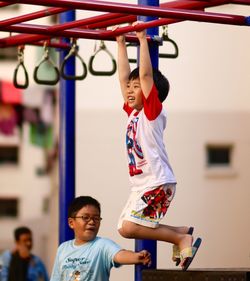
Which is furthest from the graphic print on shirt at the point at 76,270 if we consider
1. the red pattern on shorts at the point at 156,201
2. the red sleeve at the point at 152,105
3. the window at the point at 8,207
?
the window at the point at 8,207

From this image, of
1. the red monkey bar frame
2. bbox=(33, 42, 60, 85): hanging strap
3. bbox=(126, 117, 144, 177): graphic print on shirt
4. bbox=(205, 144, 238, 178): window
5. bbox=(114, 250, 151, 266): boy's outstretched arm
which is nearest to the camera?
the red monkey bar frame

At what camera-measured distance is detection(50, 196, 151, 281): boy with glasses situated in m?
7.77

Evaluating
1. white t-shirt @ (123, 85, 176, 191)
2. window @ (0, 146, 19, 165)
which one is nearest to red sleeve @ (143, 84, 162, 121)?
white t-shirt @ (123, 85, 176, 191)

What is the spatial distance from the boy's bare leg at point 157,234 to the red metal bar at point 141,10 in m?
1.20

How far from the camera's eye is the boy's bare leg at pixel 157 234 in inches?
295

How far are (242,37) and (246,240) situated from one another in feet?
6.71

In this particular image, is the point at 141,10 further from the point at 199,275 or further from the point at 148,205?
the point at 199,275

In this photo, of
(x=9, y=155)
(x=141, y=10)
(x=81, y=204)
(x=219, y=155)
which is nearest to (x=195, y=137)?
(x=219, y=155)

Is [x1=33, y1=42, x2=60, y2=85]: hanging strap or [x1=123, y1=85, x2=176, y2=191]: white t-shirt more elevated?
[x1=33, y1=42, x2=60, y2=85]: hanging strap

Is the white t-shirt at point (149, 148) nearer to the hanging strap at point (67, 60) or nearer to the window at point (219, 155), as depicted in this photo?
the hanging strap at point (67, 60)

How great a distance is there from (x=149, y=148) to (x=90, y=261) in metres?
0.79

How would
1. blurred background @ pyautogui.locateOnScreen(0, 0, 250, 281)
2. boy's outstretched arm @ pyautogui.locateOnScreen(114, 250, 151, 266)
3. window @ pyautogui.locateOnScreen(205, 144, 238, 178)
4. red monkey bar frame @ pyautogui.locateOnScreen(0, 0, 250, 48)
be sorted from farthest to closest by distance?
window @ pyautogui.locateOnScreen(205, 144, 238, 178) < blurred background @ pyautogui.locateOnScreen(0, 0, 250, 281) < boy's outstretched arm @ pyautogui.locateOnScreen(114, 250, 151, 266) < red monkey bar frame @ pyautogui.locateOnScreen(0, 0, 250, 48)

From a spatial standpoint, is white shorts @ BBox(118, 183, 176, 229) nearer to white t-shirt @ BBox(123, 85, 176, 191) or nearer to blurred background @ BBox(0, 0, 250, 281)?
white t-shirt @ BBox(123, 85, 176, 191)

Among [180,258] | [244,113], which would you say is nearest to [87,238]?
[180,258]
